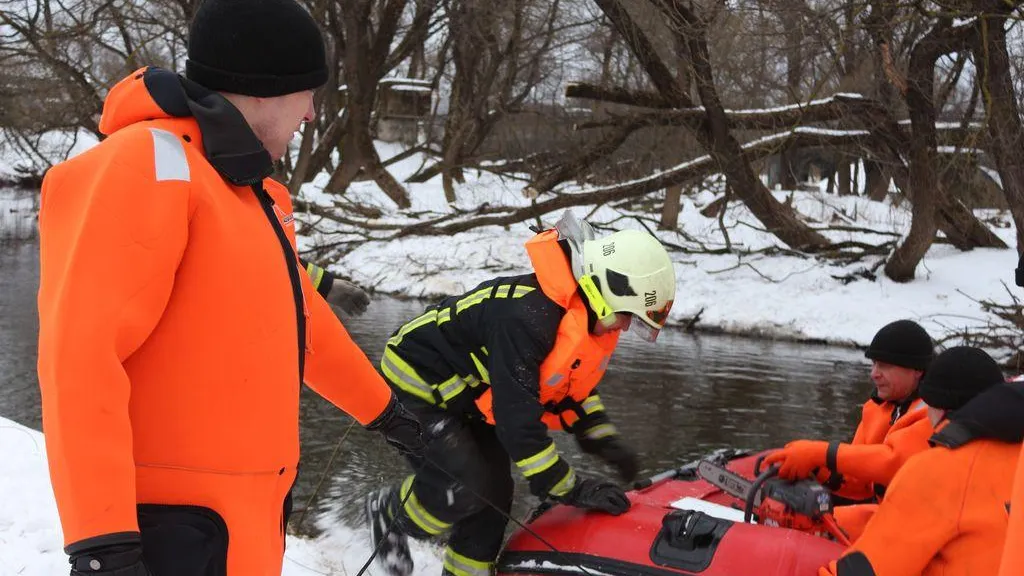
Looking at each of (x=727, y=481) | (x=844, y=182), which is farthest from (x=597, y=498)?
(x=844, y=182)

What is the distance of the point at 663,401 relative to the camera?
8.70 metres

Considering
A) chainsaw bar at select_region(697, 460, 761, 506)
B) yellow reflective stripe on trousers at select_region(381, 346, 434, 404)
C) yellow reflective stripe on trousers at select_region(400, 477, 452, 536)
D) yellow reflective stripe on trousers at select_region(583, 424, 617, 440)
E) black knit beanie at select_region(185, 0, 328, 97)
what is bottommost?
yellow reflective stripe on trousers at select_region(400, 477, 452, 536)

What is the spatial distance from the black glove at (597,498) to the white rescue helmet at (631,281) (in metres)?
0.61

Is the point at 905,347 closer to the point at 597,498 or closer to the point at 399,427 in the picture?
the point at 597,498

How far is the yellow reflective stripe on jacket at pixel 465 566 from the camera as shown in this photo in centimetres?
386

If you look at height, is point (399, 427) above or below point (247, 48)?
below

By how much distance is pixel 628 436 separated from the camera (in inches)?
293

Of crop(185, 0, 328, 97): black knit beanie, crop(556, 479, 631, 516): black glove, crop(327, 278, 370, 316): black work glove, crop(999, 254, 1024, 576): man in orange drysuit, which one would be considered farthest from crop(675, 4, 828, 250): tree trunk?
crop(999, 254, 1024, 576): man in orange drysuit

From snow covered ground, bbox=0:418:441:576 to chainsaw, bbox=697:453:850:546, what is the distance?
146 centimetres

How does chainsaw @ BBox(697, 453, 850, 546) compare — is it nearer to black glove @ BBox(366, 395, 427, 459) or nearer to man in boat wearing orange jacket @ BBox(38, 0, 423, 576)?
black glove @ BBox(366, 395, 427, 459)

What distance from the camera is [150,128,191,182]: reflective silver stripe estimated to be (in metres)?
1.51

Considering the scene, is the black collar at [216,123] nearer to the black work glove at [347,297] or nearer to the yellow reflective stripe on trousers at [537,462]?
the black work glove at [347,297]

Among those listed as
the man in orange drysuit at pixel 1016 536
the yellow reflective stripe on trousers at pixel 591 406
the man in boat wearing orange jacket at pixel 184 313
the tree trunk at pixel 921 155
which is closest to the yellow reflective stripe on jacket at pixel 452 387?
the yellow reflective stripe on trousers at pixel 591 406

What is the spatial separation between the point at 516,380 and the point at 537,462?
31 cm
